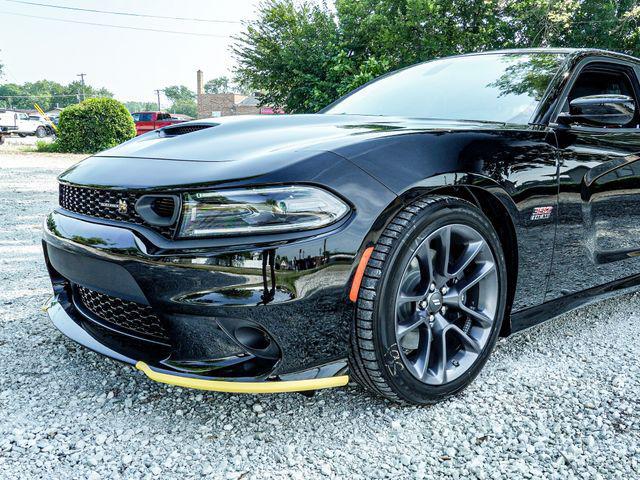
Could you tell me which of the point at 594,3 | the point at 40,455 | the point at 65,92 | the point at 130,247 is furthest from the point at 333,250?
the point at 65,92

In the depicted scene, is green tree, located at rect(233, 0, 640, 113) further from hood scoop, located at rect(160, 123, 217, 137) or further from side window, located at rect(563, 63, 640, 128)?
hood scoop, located at rect(160, 123, 217, 137)

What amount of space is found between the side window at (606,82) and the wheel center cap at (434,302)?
140 centimetres

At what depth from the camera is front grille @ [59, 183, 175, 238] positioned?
1725 millimetres

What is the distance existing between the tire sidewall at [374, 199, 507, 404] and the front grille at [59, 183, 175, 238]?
704 millimetres

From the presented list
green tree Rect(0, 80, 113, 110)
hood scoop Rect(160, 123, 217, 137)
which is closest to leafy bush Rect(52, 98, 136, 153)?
hood scoop Rect(160, 123, 217, 137)

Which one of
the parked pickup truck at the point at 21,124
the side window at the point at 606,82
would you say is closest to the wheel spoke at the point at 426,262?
the side window at the point at 606,82

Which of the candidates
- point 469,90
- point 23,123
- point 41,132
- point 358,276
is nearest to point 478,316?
point 358,276

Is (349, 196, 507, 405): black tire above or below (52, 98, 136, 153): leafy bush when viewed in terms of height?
below

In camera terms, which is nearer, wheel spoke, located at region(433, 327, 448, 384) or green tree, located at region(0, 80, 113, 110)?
wheel spoke, located at region(433, 327, 448, 384)

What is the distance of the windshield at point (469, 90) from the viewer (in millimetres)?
2471

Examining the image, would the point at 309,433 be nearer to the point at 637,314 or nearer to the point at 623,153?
the point at 623,153

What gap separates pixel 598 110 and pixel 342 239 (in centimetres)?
143

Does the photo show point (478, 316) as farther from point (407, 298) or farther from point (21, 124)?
point (21, 124)

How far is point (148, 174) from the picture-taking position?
179 cm
